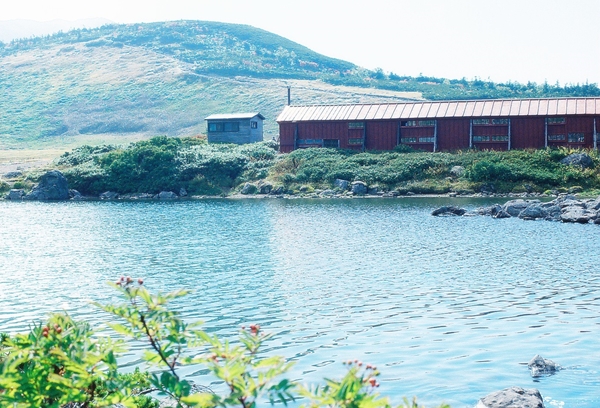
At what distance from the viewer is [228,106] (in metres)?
138

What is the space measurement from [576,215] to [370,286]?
24732 millimetres

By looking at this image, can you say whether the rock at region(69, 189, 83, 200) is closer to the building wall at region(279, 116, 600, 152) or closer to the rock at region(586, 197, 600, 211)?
the building wall at region(279, 116, 600, 152)

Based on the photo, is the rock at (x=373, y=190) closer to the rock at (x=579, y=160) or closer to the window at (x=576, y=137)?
the rock at (x=579, y=160)

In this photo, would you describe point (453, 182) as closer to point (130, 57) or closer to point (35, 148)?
point (35, 148)

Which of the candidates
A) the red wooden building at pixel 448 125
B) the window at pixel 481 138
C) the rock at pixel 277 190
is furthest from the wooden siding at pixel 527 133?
the rock at pixel 277 190

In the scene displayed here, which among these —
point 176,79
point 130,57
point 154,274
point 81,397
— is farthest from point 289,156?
point 130,57

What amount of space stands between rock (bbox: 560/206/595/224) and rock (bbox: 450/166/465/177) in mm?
20712

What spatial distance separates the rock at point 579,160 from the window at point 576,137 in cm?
455

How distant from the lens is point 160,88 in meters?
155

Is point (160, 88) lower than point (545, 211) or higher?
higher

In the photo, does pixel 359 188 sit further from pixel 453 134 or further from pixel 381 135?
pixel 453 134

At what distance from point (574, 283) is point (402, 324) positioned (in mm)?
8574

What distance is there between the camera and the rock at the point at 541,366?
15.6 meters

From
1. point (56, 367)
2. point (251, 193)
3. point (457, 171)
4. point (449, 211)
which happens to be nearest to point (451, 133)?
point (457, 171)
